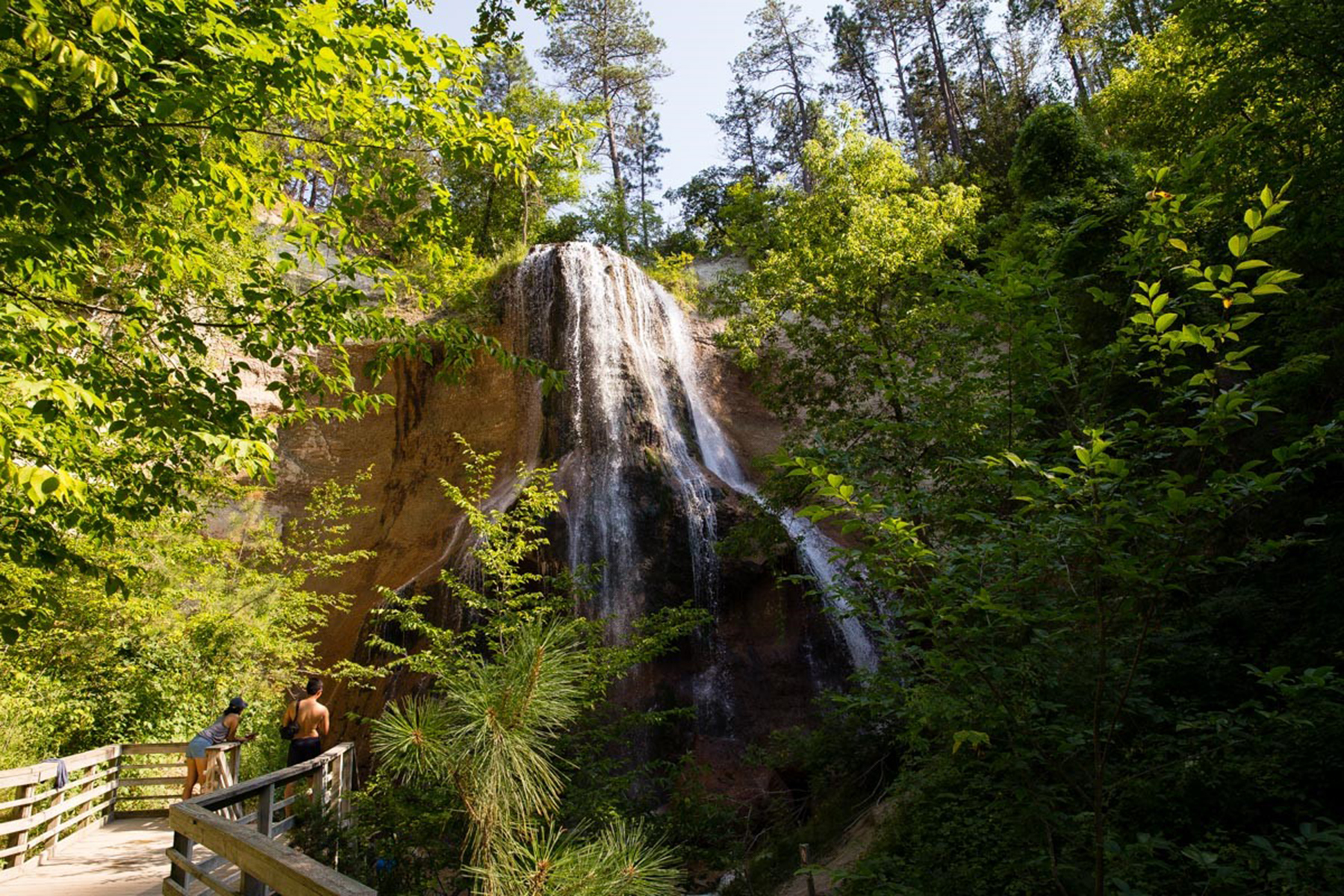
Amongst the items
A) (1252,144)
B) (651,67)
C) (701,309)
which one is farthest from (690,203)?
(1252,144)

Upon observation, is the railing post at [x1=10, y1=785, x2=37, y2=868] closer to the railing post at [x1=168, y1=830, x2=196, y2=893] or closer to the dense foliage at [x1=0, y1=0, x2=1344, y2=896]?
the dense foliage at [x1=0, y1=0, x2=1344, y2=896]

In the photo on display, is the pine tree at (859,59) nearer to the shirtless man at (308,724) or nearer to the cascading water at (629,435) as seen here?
the cascading water at (629,435)

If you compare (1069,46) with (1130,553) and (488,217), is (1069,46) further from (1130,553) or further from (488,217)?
(1130,553)

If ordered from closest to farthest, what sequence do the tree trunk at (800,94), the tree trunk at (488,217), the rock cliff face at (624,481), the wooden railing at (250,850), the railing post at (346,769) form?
the wooden railing at (250,850), the railing post at (346,769), the rock cliff face at (624,481), the tree trunk at (488,217), the tree trunk at (800,94)

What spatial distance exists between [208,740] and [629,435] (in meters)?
9.16

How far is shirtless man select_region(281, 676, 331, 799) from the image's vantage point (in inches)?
310

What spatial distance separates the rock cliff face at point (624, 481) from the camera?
42.6ft

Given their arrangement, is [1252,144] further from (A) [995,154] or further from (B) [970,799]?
(A) [995,154]

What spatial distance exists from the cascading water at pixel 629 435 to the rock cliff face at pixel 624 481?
39mm

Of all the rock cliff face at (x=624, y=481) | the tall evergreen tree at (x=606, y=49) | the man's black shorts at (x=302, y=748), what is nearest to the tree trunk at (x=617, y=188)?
the tall evergreen tree at (x=606, y=49)

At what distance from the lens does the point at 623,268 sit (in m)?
19.2

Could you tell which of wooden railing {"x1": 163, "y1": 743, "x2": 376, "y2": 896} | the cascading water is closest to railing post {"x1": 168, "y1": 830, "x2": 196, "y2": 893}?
wooden railing {"x1": 163, "y1": 743, "x2": 376, "y2": 896}

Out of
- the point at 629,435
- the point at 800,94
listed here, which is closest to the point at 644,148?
the point at 800,94

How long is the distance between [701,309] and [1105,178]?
9.47 m
